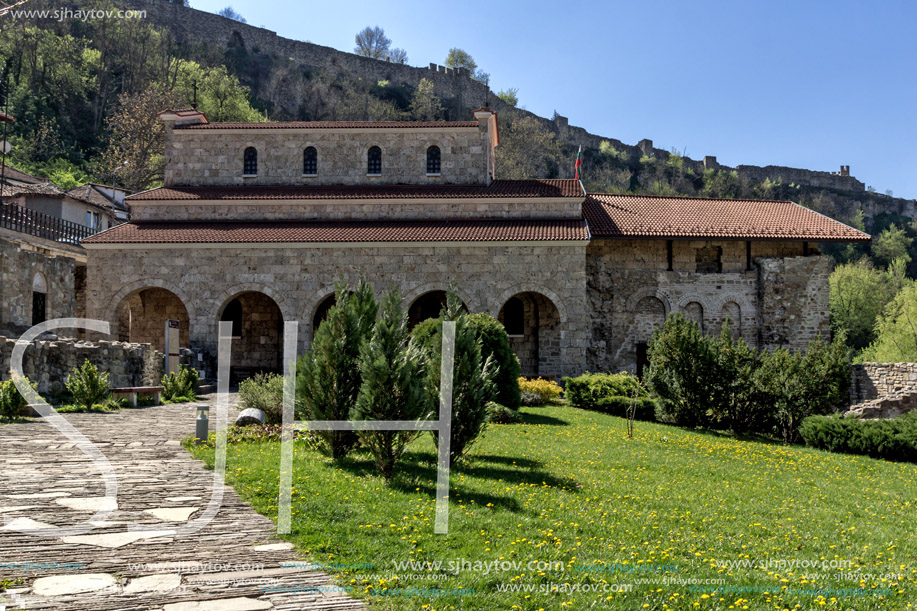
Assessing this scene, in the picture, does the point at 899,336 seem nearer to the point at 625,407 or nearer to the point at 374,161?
the point at 625,407

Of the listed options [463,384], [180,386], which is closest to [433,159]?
[180,386]

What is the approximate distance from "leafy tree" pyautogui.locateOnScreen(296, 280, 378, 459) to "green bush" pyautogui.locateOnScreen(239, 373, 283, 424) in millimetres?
3821

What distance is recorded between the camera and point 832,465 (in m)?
13.3

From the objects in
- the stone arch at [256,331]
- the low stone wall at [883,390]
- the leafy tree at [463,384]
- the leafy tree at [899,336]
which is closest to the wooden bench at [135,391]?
the leafy tree at [463,384]

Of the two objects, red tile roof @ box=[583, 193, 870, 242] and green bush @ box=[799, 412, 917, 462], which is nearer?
green bush @ box=[799, 412, 917, 462]

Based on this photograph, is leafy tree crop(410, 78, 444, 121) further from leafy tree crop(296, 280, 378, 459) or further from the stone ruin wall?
leafy tree crop(296, 280, 378, 459)

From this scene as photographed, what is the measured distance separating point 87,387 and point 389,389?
8.87m

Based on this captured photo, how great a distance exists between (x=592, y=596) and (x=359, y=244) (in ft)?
65.6

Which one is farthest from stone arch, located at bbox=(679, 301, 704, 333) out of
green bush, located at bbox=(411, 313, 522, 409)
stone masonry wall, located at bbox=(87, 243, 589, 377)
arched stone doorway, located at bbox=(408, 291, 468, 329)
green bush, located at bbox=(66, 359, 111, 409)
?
green bush, located at bbox=(66, 359, 111, 409)

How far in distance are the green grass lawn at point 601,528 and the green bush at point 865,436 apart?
315cm

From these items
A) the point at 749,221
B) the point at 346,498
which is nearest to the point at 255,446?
the point at 346,498

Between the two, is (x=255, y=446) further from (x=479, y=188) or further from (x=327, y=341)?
(x=479, y=188)

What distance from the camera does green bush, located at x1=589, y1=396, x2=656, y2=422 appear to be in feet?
63.1

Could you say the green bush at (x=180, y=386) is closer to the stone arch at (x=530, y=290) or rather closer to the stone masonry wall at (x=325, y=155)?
the stone arch at (x=530, y=290)
